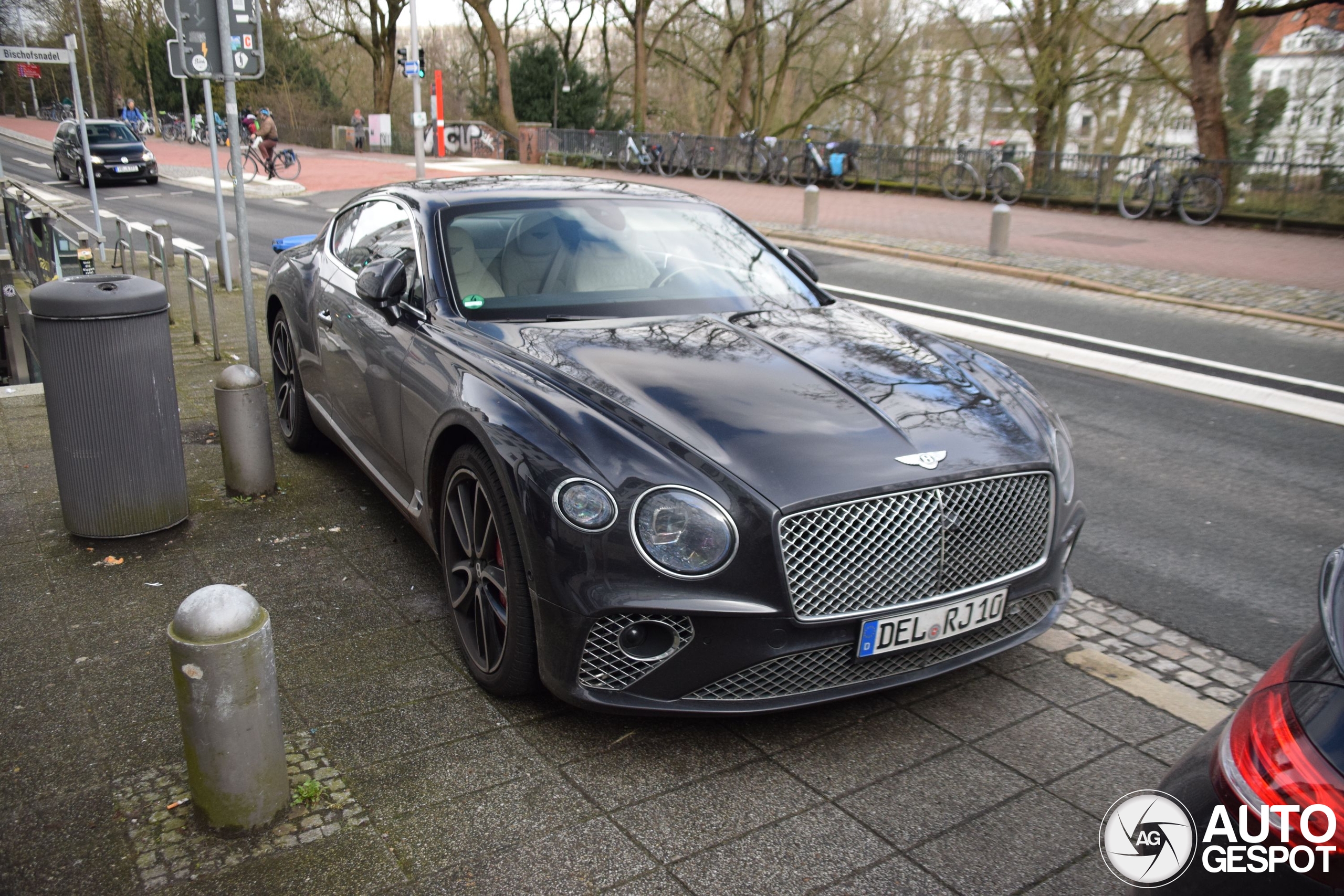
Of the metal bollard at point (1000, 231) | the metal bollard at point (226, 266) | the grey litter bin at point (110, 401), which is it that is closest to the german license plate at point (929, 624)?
the grey litter bin at point (110, 401)

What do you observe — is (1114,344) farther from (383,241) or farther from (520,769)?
(520,769)

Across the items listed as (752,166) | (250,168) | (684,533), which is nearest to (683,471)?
(684,533)

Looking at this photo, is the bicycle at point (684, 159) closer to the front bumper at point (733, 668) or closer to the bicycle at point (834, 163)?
the bicycle at point (834, 163)

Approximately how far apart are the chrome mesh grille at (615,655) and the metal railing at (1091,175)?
63.0 feet

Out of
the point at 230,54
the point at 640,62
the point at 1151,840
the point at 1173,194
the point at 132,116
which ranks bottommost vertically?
the point at 1151,840

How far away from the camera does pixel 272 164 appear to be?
28.4 meters

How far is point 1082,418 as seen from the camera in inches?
287

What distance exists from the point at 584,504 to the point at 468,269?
5.50 ft

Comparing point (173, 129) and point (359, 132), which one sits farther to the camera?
point (173, 129)

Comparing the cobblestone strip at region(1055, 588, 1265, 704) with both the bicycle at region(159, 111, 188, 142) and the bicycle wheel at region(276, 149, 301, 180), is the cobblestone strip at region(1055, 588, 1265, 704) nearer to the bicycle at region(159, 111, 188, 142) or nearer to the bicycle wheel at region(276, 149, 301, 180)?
the bicycle wheel at region(276, 149, 301, 180)

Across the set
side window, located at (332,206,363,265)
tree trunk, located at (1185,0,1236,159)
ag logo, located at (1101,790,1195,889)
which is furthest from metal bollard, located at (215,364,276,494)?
tree trunk, located at (1185,0,1236,159)

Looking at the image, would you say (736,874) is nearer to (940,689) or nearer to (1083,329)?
(940,689)

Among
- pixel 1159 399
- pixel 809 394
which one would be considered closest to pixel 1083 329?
pixel 1159 399

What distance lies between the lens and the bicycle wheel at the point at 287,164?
29953 mm
